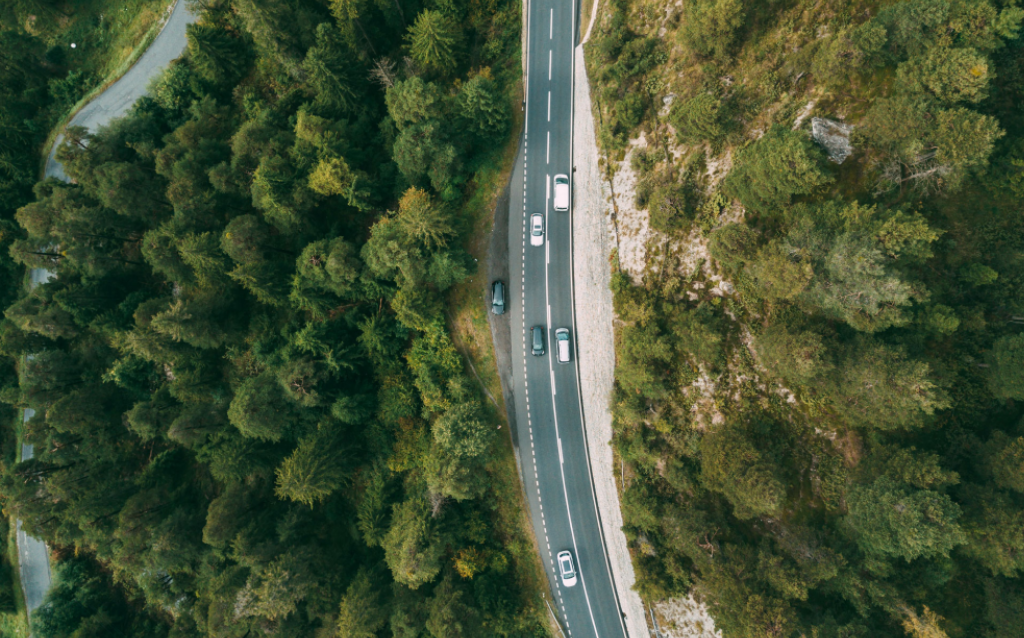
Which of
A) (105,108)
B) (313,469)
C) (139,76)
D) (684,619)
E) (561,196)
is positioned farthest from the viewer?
(105,108)

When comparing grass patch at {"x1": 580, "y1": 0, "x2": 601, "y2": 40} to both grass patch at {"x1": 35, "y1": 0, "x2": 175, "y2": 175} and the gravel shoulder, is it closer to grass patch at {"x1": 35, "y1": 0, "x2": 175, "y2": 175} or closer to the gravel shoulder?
the gravel shoulder

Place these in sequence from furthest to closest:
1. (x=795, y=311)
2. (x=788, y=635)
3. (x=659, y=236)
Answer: (x=659, y=236)
(x=795, y=311)
(x=788, y=635)

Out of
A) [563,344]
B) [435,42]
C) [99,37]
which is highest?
[99,37]

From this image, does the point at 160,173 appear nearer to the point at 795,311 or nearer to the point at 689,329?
the point at 689,329

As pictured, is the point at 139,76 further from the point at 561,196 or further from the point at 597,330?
the point at 597,330

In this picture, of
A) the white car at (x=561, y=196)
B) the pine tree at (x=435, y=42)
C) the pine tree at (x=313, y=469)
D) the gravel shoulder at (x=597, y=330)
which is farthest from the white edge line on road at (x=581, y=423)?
the pine tree at (x=313, y=469)

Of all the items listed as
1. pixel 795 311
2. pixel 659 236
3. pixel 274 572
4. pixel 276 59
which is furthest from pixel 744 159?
pixel 274 572

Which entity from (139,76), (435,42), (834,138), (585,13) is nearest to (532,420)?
(834,138)

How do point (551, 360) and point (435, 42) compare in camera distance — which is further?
point (551, 360)
